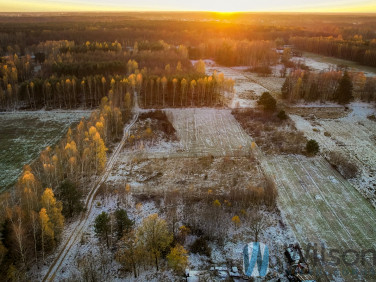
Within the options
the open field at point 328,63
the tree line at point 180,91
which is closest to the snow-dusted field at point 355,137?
the tree line at point 180,91

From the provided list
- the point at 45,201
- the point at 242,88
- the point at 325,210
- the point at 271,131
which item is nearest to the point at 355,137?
the point at 271,131

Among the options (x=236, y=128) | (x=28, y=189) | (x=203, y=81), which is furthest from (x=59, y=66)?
(x=28, y=189)

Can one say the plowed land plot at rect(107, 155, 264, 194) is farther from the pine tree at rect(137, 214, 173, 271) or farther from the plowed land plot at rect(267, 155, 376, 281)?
the pine tree at rect(137, 214, 173, 271)

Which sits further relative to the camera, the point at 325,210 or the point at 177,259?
the point at 325,210

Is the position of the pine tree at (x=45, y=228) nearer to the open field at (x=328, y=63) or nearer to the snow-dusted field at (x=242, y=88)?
the snow-dusted field at (x=242, y=88)

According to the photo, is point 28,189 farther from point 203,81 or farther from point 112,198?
point 203,81

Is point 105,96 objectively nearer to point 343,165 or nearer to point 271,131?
point 271,131
